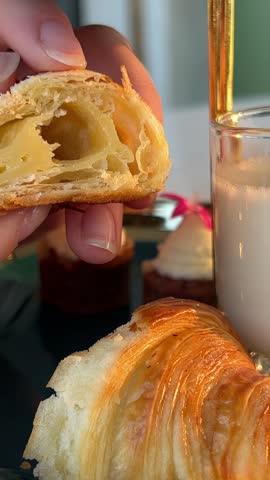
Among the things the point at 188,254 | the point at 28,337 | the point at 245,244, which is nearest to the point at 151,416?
the point at 245,244

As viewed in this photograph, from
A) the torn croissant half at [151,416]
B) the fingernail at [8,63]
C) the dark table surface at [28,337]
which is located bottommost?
the dark table surface at [28,337]

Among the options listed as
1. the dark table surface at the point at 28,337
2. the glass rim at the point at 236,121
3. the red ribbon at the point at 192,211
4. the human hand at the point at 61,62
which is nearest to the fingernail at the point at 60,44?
the human hand at the point at 61,62

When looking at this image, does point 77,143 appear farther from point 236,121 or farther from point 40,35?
point 236,121

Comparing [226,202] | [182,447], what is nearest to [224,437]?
[182,447]

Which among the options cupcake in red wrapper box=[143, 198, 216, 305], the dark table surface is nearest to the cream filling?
the dark table surface

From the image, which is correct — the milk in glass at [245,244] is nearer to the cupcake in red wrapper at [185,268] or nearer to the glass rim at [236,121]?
the glass rim at [236,121]

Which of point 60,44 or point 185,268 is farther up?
point 60,44
